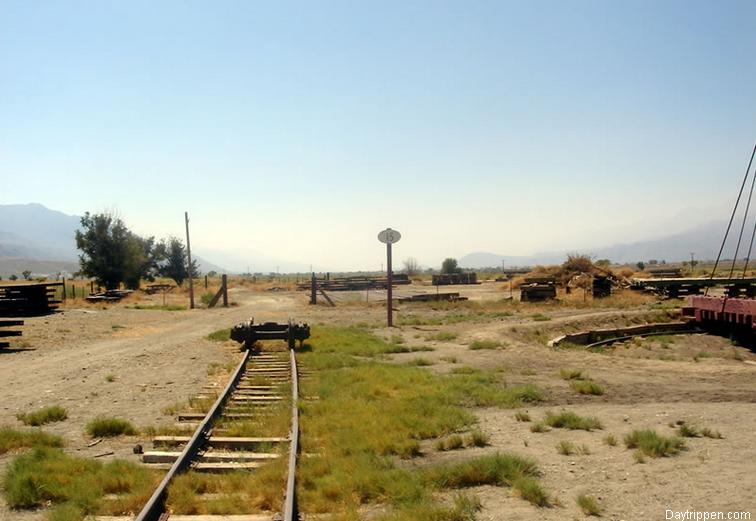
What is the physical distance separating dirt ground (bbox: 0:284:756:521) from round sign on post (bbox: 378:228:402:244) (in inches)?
141

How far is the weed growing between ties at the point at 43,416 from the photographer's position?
9.05m

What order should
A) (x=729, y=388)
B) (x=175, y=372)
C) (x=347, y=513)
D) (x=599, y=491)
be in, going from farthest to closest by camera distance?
(x=175, y=372) < (x=729, y=388) < (x=599, y=491) < (x=347, y=513)

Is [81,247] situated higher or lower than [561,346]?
higher

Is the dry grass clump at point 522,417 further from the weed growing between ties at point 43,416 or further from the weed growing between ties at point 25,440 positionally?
the weed growing between ties at point 43,416

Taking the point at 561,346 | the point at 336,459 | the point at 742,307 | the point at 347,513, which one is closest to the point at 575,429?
the point at 336,459

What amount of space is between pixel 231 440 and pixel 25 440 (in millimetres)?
2611

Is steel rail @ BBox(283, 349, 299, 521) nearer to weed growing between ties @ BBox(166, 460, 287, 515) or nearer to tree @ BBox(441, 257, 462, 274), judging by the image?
weed growing between ties @ BBox(166, 460, 287, 515)

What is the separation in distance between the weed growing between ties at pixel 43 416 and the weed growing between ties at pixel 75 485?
2.36m

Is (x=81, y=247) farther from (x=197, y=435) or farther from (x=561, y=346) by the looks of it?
(x=197, y=435)

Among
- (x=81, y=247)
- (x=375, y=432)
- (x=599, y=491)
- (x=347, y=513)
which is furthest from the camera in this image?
(x=81, y=247)

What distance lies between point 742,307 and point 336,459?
686 inches

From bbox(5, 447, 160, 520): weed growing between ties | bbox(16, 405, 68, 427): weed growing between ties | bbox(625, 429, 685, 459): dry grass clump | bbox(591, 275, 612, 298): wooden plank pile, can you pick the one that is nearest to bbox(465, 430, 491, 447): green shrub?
bbox(625, 429, 685, 459): dry grass clump

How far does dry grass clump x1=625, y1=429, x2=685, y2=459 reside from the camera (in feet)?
22.4

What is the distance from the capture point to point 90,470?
6.52 meters
